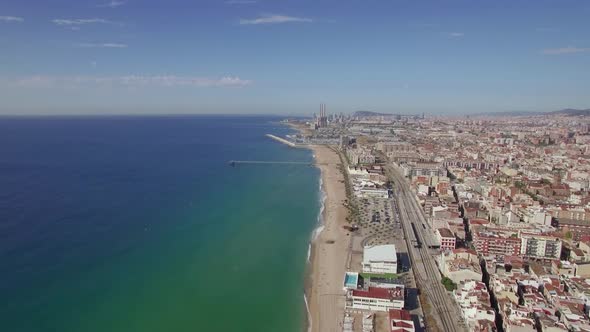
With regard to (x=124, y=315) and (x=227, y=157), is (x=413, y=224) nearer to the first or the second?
(x=124, y=315)

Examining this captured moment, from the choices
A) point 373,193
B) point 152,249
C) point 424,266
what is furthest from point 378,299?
point 373,193

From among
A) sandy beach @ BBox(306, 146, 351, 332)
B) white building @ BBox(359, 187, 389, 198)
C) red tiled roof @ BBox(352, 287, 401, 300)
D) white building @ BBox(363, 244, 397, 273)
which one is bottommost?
sandy beach @ BBox(306, 146, 351, 332)

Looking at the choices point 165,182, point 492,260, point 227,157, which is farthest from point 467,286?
point 227,157

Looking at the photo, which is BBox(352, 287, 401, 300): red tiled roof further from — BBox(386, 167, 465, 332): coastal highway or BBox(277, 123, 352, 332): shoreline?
BBox(386, 167, 465, 332): coastal highway

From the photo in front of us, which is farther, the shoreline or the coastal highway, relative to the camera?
the shoreline

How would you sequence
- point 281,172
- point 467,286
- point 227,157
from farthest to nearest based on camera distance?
1. point 227,157
2. point 281,172
3. point 467,286

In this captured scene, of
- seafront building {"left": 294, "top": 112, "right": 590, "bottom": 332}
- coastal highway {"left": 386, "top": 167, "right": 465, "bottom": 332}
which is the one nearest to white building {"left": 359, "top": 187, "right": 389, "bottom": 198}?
seafront building {"left": 294, "top": 112, "right": 590, "bottom": 332}

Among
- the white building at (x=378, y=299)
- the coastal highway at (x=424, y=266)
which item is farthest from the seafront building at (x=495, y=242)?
the coastal highway at (x=424, y=266)
